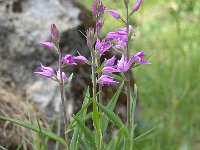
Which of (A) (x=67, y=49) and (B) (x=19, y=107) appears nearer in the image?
(B) (x=19, y=107)

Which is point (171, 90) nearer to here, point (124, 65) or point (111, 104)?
point (111, 104)

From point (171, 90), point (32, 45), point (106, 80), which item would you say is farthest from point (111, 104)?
point (171, 90)

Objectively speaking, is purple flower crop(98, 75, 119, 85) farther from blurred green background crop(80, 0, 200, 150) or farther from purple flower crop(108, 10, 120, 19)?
blurred green background crop(80, 0, 200, 150)

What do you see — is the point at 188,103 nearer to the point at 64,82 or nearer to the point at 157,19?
the point at 157,19

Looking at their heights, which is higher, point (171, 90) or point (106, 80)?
point (106, 80)

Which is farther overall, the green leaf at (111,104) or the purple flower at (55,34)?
the green leaf at (111,104)

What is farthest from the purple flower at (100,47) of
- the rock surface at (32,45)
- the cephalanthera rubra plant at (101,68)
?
the rock surface at (32,45)

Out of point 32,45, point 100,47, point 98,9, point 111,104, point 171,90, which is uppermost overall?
point 98,9

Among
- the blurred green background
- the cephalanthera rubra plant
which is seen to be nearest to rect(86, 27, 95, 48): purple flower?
the cephalanthera rubra plant

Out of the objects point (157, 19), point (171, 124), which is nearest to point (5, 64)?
point (171, 124)

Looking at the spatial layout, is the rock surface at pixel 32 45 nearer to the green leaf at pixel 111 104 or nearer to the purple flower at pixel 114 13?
the green leaf at pixel 111 104

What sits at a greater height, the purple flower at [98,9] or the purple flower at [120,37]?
the purple flower at [98,9]
